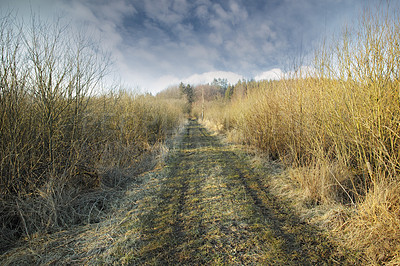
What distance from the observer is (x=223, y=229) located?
221 centimetres

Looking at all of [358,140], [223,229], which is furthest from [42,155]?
[358,140]

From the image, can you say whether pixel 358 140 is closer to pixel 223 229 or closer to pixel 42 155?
pixel 223 229

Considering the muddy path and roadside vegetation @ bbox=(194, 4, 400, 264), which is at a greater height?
roadside vegetation @ bbox=(194, 4, 400, 264)

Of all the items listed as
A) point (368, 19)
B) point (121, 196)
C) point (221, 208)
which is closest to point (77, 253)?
point (121, 196)

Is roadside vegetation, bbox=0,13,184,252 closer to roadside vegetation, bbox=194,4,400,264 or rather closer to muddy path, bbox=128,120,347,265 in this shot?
muddy path, bbox=128,120,347,265

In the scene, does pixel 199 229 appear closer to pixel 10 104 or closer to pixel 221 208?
pixel 221 208

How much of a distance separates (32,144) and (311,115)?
491cm

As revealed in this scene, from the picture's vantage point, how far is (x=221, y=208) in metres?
2.73

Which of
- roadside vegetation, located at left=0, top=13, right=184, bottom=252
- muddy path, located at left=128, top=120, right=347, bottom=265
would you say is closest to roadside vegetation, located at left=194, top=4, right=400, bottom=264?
muddy path, located at left=128, top=120, right=347, bottom=265

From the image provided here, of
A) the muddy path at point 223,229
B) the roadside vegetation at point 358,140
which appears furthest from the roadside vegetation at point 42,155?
the roadside vegetation at point 358,140

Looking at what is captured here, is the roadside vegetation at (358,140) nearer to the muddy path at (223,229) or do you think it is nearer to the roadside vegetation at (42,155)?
the muddy path at (223,229)

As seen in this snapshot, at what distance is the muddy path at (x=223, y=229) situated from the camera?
175 centimetres

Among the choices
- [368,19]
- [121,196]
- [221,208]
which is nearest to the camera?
[368,19]

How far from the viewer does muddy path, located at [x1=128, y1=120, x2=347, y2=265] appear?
69.1 inches
